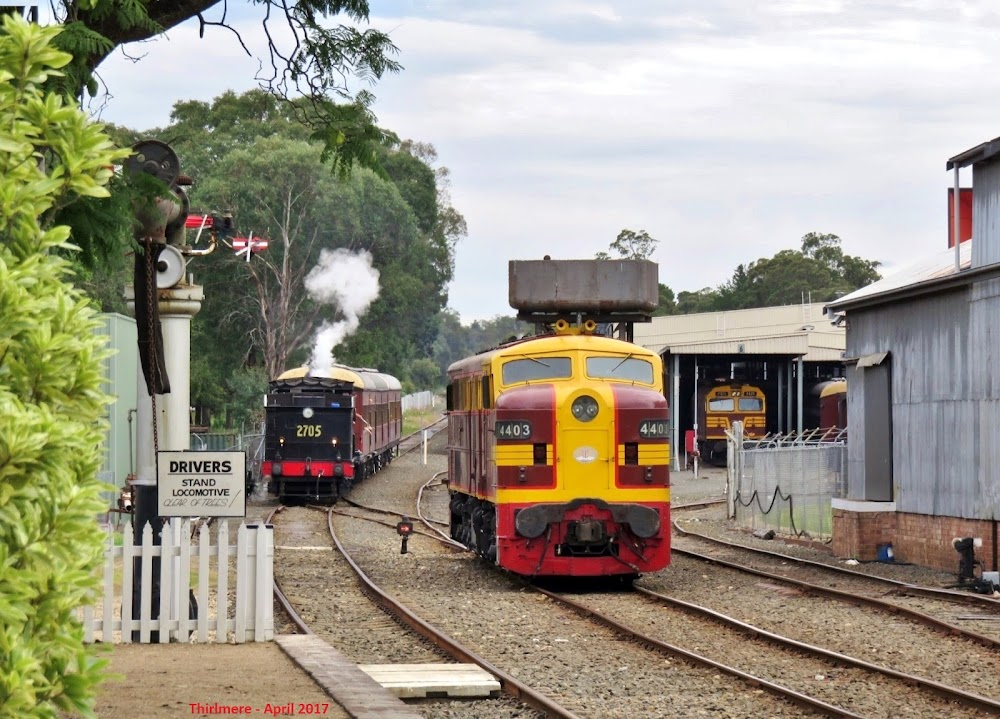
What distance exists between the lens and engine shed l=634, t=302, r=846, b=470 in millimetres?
53219

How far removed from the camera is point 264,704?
374 inches

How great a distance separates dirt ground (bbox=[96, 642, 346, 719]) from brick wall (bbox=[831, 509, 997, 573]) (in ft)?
40.6

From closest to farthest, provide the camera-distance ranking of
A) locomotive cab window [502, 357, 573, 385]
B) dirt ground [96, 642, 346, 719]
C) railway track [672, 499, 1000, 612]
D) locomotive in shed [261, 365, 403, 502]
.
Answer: dirt ground [96, 642, 346, 719]
railway track [672, 499, 1000, 612]
locomotive cab window [502, 357, 573, 385]
locomotive in shed [261, 365, 403, 502]

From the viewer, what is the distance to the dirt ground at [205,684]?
9352 mm

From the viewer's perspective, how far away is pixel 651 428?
62.1 feet

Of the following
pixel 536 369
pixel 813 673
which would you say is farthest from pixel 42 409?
pixel 536 369

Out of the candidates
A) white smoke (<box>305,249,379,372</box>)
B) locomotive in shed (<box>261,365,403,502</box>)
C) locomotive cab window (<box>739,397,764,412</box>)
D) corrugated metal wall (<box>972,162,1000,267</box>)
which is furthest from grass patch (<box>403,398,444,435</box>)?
corrugated metal wall (<box>972,162,1000,267</box>)

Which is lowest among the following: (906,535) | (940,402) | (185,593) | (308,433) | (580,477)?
(906,535)

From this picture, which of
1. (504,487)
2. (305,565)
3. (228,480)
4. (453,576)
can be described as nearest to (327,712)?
(228,480)

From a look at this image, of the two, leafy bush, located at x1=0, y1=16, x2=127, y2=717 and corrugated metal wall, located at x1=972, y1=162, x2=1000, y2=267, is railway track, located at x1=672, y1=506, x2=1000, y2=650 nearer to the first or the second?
corrugated metal wall, located at x1=972, y1=162, x2=1000, y2=267

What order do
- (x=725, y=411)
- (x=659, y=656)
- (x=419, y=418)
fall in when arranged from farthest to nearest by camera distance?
(x=419, y=418) < (x=725, y=411) < (x=659, y=656)

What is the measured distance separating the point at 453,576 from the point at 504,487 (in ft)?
8.97

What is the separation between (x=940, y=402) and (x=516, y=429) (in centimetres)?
732

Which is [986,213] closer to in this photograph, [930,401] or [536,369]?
[930,401]
